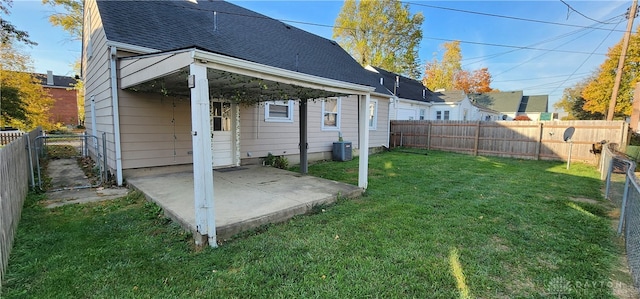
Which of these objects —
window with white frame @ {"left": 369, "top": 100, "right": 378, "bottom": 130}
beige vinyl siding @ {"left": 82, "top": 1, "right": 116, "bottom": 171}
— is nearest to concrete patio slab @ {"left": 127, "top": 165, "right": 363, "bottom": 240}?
beige vinyl siding @ {"left": 82, "top": 1, "right": 116, "bottom": 171}

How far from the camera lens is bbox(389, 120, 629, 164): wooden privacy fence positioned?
9719 millimetres

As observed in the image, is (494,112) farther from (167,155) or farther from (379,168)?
(167,155)

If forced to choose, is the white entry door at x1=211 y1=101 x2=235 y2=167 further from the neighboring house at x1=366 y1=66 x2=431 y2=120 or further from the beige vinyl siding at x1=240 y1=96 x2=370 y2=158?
the neighboring house at x1=366 y1=66 x2=431 y2=120

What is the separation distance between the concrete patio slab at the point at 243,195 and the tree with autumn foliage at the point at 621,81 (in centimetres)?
2436

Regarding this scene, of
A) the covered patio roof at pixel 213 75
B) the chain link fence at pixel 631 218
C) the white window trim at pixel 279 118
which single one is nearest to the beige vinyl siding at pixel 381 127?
the white window trim at pixel 279 118

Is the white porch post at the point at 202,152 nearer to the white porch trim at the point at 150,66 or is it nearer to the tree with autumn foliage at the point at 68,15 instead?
the white porch trim at the point at 150,66

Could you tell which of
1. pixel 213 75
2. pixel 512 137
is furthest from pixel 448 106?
pixel 213 75

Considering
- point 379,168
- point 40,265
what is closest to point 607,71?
point 379,168

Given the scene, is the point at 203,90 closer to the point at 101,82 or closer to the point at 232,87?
the point at 232,87

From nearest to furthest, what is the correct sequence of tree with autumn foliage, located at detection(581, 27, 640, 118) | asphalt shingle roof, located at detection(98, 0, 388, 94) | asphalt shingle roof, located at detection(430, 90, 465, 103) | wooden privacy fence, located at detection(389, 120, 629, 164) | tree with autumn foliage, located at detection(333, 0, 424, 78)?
asphalt shingle roof, located at detection(98, 0, 388, 94) < wooden privacy fence, located at detection(389, 120, 629, 164) < tree with autumn foliage, located at detection(581, 27, 640, 118) < asphalt shingle roof, located at detection(430, 90, 465, 103) < tree with autumn foliage, located at detection(333, 0, 424, 78)

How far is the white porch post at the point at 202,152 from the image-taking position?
2.87 metres

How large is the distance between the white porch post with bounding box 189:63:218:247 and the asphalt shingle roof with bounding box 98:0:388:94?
170 cm

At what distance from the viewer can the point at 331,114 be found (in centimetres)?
1021

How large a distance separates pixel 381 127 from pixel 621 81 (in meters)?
22.1
